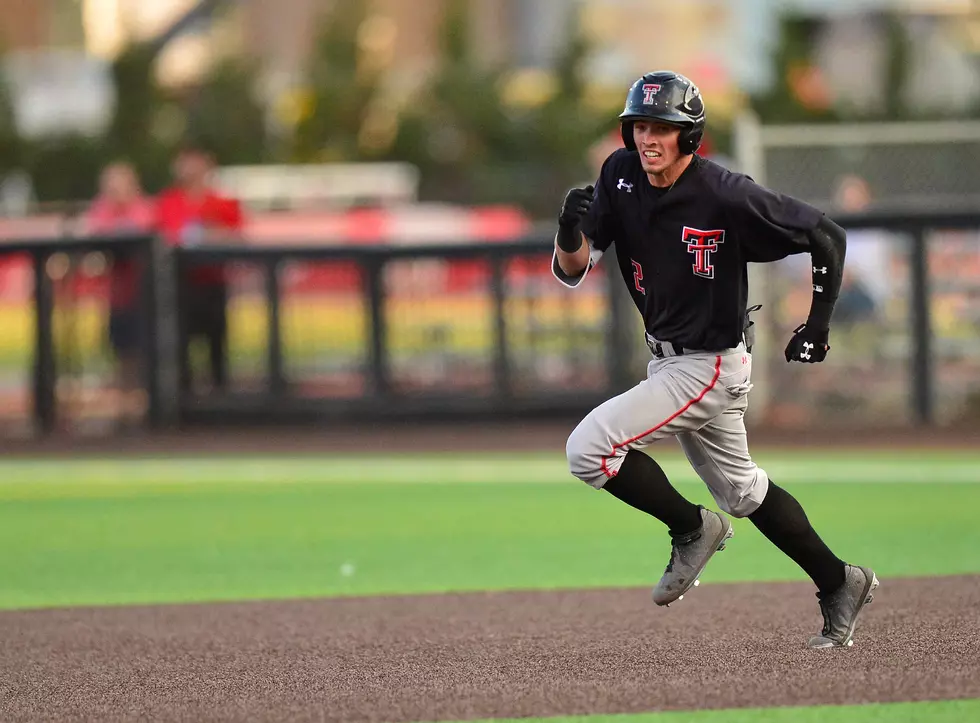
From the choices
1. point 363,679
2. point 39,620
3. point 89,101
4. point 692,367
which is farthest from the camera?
point 89,101

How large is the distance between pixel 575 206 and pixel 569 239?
156 millimetres

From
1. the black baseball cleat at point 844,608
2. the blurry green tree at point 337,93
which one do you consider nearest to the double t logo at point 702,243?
the black baseball cleat at point 844,608

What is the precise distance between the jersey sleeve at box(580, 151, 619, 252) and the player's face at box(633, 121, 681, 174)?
0.27 metres

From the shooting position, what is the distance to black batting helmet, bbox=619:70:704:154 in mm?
5355

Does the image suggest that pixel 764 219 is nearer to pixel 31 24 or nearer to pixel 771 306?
pixel 771 306

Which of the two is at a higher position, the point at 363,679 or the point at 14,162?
the point at 14,162

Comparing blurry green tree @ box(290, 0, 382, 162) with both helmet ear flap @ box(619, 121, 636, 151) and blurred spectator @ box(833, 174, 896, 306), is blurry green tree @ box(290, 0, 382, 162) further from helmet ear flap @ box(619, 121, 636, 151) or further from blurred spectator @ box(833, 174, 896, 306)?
helmet ear flap @ box(619, 121, 636, 151)

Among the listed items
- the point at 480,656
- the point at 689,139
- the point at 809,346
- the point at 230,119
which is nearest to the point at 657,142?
the point at 689,139

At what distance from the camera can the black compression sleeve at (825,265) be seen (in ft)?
17.6

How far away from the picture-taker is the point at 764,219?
5383 millimetres

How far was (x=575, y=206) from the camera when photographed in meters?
5.50

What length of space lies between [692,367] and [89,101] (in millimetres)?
37478

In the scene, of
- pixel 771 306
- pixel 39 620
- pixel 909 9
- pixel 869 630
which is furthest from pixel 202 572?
pixel 909 9

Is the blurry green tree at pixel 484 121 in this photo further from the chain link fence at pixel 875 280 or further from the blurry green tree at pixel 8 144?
the chain link fence at pixel 875 280
